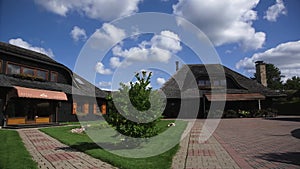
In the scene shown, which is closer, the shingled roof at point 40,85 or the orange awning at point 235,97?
the shingled roof at point 40,85

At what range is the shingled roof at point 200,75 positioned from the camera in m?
31.3

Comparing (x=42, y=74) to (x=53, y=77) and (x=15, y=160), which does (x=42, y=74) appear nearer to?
(x=53, y=77)

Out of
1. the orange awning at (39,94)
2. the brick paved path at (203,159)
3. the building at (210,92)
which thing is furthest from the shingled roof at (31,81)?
the brick paved path at (203,159)

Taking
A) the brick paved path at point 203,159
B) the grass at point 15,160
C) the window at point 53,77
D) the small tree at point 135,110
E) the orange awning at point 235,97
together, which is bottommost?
the brick paved path at point 203,159

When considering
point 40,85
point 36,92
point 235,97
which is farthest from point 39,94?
point 235,97

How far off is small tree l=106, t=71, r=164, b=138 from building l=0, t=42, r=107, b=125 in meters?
11.1

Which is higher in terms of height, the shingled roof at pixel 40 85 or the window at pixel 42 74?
the window at pixel 42 74

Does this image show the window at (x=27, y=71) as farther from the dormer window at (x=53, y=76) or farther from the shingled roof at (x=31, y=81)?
the dormer window at (x=53, y=76)

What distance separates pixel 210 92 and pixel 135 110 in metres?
24.5

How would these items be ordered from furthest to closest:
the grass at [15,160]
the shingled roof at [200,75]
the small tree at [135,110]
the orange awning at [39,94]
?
the shingled roof at [200,75]
the orange awning at [39,94]
the small tree at [135,110]
the grass at [15,160]

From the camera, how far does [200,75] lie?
108 feet

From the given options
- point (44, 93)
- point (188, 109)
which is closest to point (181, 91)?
point (188, 109)

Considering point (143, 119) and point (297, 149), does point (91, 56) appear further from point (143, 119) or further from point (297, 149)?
point (297, 149)

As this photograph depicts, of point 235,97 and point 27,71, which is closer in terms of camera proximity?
point 27,71
